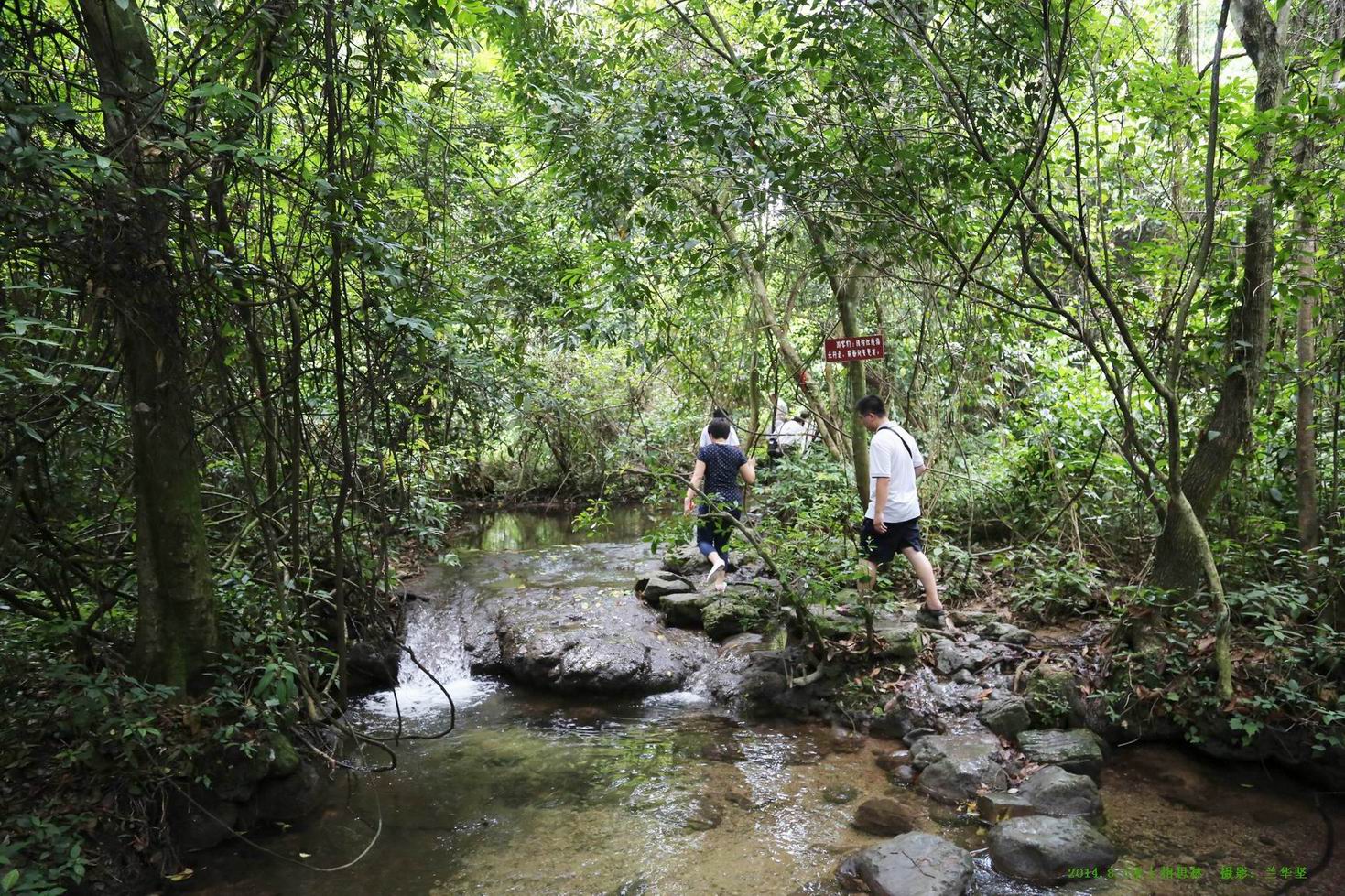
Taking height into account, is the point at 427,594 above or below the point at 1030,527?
below

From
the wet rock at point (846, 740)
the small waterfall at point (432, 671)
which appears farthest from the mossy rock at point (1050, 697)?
the small waterfall at point (432, 671)

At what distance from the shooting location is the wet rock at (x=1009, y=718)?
5715mm

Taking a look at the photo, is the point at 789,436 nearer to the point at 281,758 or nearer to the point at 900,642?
the point at 900,642

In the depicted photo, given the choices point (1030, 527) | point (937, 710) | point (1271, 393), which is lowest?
point (937, 710)

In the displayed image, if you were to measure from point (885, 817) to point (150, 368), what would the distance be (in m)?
5.04

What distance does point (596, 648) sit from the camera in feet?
24.8

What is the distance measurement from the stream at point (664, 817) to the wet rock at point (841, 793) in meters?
0.02

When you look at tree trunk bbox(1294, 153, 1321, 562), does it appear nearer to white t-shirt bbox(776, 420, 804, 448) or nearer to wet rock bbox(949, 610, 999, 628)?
wet rock bbox(949, 610, 999, 628)

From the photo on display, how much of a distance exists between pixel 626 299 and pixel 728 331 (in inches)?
191

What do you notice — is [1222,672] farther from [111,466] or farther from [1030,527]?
[111,466]

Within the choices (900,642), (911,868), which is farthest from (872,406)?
(911,868)

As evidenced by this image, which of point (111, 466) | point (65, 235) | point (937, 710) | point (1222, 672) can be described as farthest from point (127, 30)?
point (1222, 672)

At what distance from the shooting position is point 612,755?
6.04 m

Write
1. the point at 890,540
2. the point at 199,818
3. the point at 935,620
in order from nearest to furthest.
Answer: the point at 199,818, the point at 890,540, the point at 935,620
